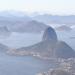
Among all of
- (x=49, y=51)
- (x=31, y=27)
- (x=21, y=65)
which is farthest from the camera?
(x=31, y=27)

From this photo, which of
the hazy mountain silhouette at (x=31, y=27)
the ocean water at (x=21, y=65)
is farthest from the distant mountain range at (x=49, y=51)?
the hazy mountain silhouette at (x=31, y=27)

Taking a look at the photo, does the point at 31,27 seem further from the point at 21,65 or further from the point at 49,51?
the point at 21,65

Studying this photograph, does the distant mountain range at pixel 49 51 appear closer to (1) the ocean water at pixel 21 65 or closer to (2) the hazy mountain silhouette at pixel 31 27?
(1) the ocean water at pixel 21 65

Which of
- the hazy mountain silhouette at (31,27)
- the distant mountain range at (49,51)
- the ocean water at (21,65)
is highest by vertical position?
the hazy mountain silhouette at (31,27)

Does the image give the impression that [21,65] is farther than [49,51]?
No

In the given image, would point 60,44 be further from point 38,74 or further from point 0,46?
point 38,74

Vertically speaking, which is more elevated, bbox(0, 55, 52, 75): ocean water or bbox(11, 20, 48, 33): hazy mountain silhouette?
bbox(11, 20, 48, 33): hazy mountain silhouette

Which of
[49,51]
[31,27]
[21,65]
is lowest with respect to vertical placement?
[21,65]

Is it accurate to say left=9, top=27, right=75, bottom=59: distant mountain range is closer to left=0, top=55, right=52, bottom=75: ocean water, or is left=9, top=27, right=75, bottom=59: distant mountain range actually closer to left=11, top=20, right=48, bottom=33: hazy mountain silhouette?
left=0, top=55, right=52, bottom=75: ocean water

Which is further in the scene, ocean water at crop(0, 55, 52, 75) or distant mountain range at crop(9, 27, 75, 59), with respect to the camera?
distant mountain range at crop(9, 27, 75, 59)

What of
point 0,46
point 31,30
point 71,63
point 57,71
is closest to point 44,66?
point 71,63

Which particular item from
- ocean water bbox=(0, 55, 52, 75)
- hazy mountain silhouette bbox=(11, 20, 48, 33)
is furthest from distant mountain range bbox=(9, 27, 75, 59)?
hazy mountain silhouette bbox=(11, 20, 48, 33)

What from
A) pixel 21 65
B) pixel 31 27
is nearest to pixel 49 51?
pixel 21 65

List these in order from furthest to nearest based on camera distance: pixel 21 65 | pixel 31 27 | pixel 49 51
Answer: pixel 31 27
pixel 49 51
pixel 21 65
